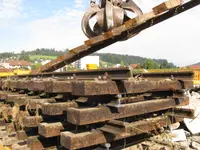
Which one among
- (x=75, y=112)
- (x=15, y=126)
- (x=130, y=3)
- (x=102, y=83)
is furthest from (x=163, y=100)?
(x=130, y=3)

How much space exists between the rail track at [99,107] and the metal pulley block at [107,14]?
680 millimetres

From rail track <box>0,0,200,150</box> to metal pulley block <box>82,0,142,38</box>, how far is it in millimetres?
680

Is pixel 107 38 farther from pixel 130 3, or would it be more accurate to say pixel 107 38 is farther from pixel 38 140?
pixel 38 140

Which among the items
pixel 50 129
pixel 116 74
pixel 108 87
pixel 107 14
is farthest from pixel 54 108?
pixel 107 14

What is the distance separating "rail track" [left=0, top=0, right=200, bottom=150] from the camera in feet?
10.2

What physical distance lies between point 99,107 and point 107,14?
3494 mm

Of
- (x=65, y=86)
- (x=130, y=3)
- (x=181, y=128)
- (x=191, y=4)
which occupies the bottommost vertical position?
(x=181, y=128)

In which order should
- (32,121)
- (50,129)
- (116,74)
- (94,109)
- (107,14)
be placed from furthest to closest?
(107,14) → (32,121) → (116,74) → (50,129) → (94,109)

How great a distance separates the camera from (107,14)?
612 cm

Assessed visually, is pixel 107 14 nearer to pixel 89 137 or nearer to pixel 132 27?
pixel 132 27

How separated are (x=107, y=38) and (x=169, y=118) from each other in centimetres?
231

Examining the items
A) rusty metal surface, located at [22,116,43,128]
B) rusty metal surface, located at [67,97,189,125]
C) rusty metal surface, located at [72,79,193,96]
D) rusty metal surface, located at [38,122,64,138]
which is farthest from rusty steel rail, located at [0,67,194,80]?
Result: rusty metal surface, located at [22,116,43,128]

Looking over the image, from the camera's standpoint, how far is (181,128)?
A: 5.43m

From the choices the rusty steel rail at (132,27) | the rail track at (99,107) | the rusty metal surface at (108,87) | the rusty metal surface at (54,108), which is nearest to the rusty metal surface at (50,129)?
the rail track at (99,107)
